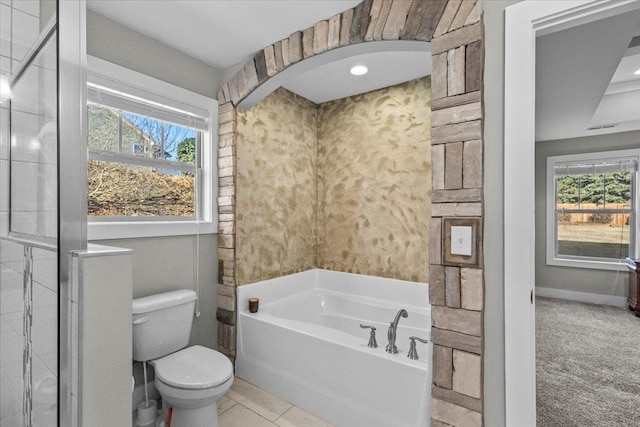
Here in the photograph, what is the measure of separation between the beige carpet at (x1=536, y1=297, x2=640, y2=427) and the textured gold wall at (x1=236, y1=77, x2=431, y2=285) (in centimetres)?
122

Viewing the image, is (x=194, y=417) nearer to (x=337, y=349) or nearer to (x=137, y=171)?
(x=337, y=349)

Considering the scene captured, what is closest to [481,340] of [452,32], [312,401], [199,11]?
[312,401]

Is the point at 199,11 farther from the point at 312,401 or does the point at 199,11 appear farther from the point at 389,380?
the point at 312,401

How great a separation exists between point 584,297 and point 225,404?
5.02m

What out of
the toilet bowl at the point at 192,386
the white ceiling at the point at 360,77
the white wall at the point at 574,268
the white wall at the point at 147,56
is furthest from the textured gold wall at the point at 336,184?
the white wall at the point at 574,268

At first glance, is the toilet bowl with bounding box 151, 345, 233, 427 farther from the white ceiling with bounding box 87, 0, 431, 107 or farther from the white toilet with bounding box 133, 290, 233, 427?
the white ceiling with bounding box 87, 0, 431, 107

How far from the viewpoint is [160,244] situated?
2.22 meters

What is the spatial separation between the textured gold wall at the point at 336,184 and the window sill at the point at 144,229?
0.31m

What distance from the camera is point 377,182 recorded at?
3049mm

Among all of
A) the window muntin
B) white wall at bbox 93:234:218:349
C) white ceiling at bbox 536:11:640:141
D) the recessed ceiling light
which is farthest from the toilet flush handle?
white ceiling at bbox 536:11:640:141

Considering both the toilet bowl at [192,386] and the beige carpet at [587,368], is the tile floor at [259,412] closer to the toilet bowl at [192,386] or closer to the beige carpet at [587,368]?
the toilet bowl at [192,386]

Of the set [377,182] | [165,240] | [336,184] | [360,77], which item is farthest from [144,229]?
[360,77]

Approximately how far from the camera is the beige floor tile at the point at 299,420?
1961 mm

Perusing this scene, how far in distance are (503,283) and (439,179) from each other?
51cm
